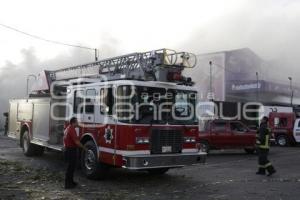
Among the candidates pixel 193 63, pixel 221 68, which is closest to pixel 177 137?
pixel 193 63

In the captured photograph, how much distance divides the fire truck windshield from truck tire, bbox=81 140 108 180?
1370 millimetres

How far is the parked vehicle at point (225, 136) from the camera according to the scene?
1838 centimetres

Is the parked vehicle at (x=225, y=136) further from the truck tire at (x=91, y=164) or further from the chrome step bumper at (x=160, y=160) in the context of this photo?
the truck tire at (x=91, y=164)

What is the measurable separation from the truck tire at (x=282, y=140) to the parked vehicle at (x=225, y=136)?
7.40 m

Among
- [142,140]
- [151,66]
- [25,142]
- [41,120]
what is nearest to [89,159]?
[142,140]

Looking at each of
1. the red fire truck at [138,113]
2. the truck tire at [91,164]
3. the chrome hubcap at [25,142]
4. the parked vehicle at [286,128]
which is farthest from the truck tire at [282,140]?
the truck tire at [91,164]

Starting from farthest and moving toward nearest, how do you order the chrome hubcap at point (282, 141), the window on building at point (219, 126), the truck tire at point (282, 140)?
the chrome hubcap at point (282, 141) < the truck tire at point (282, 140) < the window on building at point (219, 126)

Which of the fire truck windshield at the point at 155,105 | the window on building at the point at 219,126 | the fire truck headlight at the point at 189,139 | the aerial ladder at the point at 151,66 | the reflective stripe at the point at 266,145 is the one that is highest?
the aerial ladder at the point at 151,66

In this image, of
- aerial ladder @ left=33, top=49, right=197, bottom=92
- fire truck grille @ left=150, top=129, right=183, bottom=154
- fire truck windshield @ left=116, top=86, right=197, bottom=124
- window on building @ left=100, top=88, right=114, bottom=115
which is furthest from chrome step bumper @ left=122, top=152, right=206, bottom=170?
aerial ladder @ left=33, top=49, right=197, bottom=92

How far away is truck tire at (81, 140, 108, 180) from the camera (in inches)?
426

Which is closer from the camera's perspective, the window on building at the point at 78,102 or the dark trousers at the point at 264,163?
the window on building at the point at 78,102

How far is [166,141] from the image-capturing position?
10.6m

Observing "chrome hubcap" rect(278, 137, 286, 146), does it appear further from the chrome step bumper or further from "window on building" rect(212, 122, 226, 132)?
the chrome step bumper

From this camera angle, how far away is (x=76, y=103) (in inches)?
477
